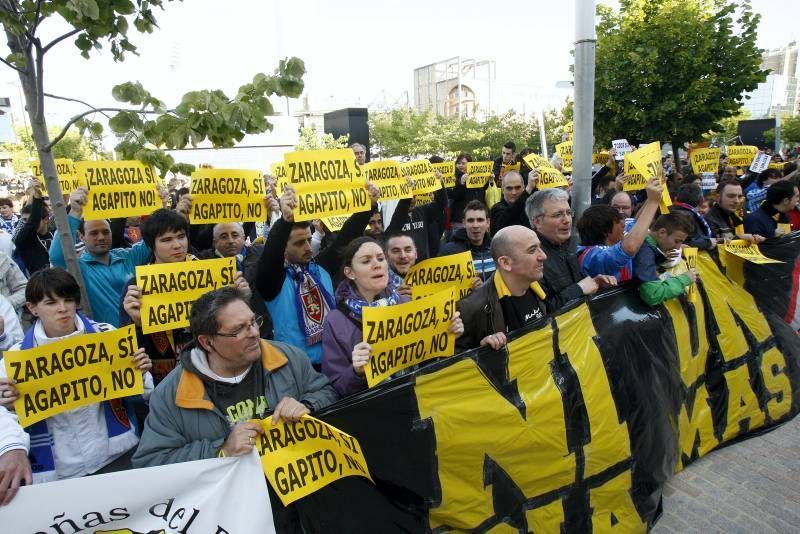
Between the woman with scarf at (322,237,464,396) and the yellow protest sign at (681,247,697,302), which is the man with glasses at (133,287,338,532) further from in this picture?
the yellow protest sign at (681,247,697,302)

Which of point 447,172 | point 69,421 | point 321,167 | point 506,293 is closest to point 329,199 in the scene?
point 321,167

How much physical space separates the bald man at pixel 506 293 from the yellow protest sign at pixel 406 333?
23 cm

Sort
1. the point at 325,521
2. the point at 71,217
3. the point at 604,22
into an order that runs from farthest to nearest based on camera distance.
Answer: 1. the point at 604,22
2. the point at 71,217
3. the point at 325,521

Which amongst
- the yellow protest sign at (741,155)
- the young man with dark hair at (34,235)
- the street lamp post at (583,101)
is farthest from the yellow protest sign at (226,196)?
the yellow protest sign at (741,155)

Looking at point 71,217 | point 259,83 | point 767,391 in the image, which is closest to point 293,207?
point 259,83

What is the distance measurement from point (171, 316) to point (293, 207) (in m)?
0.99

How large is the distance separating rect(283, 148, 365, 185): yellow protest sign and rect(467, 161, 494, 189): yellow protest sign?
349 cm

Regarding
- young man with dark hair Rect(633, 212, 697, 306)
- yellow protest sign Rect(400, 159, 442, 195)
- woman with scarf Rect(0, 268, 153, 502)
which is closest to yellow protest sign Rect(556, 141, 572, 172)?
yellow protest sign Rect(400, 159, 442, 195)

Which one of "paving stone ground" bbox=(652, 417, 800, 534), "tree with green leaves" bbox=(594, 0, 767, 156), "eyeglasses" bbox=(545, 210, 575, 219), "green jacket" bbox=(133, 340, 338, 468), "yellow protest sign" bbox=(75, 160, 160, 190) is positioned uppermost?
"tree with green leaves" bbox=(594, 0, 767, 156)

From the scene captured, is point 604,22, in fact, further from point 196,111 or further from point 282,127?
point 282,127

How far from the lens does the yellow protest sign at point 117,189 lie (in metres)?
4.01

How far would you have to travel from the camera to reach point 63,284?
9.09ft

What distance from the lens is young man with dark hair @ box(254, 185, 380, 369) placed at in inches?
132

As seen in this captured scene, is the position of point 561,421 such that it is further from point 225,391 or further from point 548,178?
point 548,178
